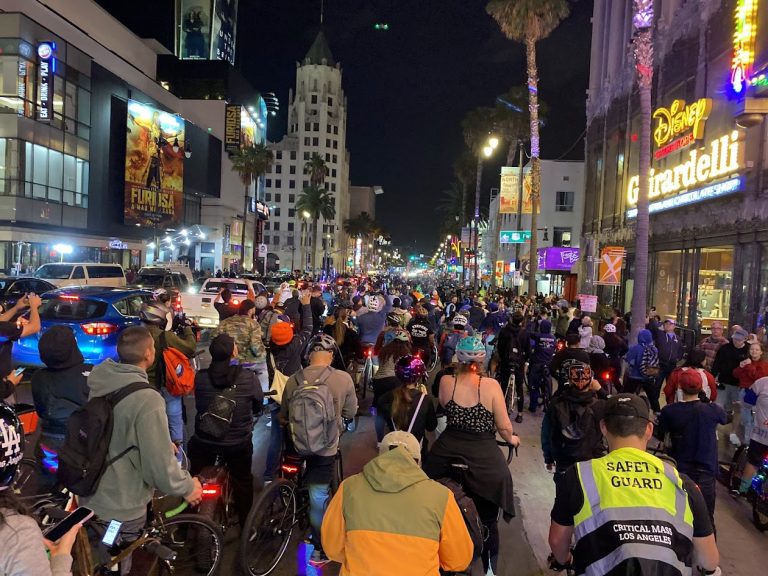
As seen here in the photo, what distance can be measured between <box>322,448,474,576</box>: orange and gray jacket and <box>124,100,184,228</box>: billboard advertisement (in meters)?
46.4

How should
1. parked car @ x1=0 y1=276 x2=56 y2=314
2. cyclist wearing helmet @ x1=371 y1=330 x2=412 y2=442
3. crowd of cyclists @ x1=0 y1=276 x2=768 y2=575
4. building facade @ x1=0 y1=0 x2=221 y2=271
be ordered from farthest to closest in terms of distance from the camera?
building facade @ x1=0 y1=0 x2=221 y2=271
parked car @ x1=0 y1=276 x2=56 y2=314
cyclist wearing helmet @ x1=371 y1=330 x2=412 y2=442
crowd of cyclists @ x1=0 y1=276 x2=768 y2=575

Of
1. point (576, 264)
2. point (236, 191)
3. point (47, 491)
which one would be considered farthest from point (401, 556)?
point (236, 191)

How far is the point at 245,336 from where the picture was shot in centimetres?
707

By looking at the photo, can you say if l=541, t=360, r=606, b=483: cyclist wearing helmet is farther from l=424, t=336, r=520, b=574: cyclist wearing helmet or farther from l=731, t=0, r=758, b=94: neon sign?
l=731, t=0, r=758, b=94: neon sign

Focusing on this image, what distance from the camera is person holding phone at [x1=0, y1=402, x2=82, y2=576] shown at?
6.54ft

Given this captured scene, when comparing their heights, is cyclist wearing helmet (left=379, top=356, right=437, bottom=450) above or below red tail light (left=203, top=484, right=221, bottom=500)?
above

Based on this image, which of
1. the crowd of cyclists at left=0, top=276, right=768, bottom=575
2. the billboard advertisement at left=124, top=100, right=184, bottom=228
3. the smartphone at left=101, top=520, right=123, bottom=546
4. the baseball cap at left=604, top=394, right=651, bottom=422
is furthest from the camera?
the billboard advertisement at left=124, top=100, right=184, bottom=228

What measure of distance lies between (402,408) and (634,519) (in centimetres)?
273

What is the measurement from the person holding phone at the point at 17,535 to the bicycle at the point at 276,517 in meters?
2.39

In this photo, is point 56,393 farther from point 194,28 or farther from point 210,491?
point 194,28

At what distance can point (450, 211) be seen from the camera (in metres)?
86.1

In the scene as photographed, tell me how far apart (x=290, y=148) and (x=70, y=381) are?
126m

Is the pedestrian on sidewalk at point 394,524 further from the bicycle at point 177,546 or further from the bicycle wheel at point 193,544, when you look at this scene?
the bicycle wheel at point 193,544

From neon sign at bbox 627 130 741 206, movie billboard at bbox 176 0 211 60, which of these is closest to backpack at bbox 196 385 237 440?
neon sign at bbox 627 130 741 206
